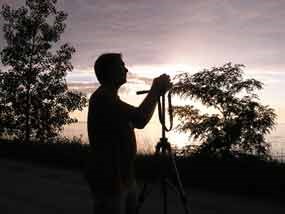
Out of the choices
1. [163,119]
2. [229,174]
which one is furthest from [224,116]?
[163,119]

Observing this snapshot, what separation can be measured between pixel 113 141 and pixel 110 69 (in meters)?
0.53

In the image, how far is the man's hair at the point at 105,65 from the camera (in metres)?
3.27

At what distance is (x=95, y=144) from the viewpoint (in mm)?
3191

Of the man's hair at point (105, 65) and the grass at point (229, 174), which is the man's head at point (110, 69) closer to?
the man's hair at point (105, 65)

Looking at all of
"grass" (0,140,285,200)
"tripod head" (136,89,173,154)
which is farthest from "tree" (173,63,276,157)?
"tripod head" (136,89,173,154)

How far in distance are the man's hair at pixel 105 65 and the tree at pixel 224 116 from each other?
11.5 metres

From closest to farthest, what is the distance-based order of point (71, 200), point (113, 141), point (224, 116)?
point (113, 141)
point (71, 200)
point (224, 116)

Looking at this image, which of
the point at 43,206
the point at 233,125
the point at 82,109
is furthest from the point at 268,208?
the point at 82,109

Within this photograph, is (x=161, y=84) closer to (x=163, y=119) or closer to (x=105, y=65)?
(x=163, y=119)

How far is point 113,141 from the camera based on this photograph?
10.3ft

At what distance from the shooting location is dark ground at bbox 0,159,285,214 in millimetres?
7793

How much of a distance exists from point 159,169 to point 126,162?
68cm

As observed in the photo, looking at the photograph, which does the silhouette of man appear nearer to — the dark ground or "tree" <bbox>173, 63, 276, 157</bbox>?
the dark ground

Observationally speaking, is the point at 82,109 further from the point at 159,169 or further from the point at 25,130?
the point at 159,169
